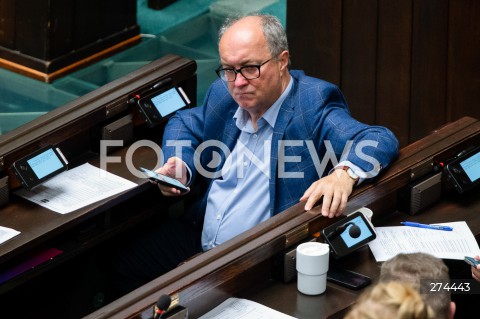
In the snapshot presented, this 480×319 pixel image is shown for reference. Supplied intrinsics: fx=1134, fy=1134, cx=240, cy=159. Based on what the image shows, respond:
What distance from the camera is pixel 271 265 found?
3693mm

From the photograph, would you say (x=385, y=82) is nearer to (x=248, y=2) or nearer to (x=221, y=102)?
(x=221, y=102)

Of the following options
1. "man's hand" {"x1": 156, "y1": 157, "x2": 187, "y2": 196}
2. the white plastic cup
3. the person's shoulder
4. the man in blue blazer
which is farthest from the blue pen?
"man's hand" {"x1": 156, "y1": 157, "x2": 187, "y2": 196}

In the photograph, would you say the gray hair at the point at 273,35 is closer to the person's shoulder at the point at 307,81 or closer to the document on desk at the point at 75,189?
the person's shoulder at the point at 307,81

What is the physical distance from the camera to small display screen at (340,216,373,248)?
3.75 metres

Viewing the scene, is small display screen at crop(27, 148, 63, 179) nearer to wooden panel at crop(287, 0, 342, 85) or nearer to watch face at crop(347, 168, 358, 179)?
watch face at crop(347, 168, 358, 179)

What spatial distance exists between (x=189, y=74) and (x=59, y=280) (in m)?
1.06

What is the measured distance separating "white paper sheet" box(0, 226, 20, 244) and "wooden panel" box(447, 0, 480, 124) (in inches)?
87.7

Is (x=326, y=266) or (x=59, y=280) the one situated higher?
(x=326, y=266)

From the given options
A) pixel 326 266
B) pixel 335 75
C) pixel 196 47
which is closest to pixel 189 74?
pixel 335 75

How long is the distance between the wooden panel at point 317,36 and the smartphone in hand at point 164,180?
1663 mm

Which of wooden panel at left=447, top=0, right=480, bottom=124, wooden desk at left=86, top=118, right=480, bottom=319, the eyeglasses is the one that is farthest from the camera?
wooden panel at left=447, top=0, right=480, bottom=124

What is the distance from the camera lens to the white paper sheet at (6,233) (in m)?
3.99

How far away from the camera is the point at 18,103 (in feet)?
21.3

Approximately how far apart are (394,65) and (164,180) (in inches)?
68.8
